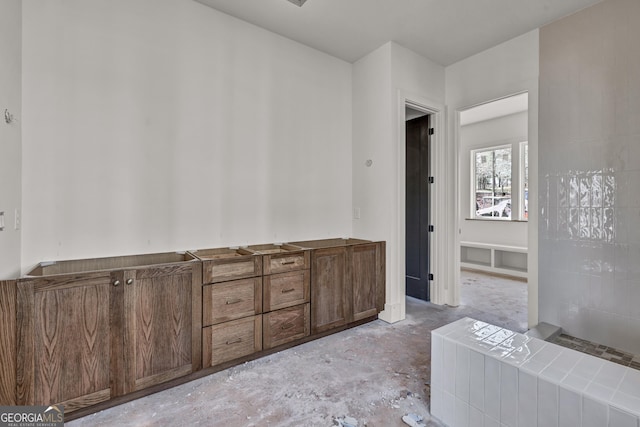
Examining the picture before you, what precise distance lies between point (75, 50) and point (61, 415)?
92.1 inches

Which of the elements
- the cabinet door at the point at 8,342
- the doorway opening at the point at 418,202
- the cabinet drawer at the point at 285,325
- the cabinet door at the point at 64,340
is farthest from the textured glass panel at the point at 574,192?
the cabinet door at the point at 8,342

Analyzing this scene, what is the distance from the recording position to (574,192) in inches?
108

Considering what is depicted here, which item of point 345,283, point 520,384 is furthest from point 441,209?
point 520,384

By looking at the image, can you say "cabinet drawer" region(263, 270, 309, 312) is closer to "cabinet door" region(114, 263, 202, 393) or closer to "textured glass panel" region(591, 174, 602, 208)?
"cabinet door" region(114, 263, 202, 393)

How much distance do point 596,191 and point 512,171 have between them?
3.20 metres

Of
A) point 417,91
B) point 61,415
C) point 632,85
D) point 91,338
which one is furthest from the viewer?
point 417,91

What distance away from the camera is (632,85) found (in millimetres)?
2428

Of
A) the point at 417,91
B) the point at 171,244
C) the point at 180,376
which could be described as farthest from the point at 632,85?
the point at 180,376

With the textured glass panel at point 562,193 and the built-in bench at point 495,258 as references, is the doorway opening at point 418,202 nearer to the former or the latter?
the textured glass panel at point 562,193

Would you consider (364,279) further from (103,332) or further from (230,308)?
(103,332)

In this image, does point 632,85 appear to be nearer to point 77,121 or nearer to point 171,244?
point 171,244

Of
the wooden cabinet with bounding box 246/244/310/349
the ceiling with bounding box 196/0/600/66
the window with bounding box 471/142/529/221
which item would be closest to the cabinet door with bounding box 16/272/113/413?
the wooden cabinet with bounding box 246/244/310/349

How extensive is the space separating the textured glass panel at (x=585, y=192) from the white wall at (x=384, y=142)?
1572mm

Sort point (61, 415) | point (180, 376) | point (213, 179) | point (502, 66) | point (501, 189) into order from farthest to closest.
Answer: point (501, 189) → point (502, 66) → point (213, 179) → point (180, 376) → point (61, 415)
